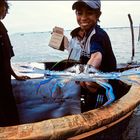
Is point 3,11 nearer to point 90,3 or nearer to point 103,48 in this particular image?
point 90,3

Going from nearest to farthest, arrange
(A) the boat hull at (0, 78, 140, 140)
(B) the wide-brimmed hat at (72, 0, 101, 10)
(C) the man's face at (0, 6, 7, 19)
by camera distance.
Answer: (A) the boat hull at (0, 78, 140, 140), (C) the man's face at (0, 6, 7, 19), (B) the wide-brimmed hat at (72, 0, 101, 10)

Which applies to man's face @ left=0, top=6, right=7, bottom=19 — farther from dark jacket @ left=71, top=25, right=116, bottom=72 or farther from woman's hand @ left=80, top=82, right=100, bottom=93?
woman's hand @ left=80, top=82, right=100, bottom=93

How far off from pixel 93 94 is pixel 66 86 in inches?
14.0

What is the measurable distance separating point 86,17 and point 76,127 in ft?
4.63

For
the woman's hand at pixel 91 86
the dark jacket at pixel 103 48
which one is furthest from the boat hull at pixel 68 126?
the dark jacket at pixel 103 48

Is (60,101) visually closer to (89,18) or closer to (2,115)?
(2,115)

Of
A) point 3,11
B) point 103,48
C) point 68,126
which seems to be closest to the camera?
point 68,126

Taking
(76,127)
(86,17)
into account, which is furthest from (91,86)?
(76,127)

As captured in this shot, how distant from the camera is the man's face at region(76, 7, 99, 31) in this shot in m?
3.21

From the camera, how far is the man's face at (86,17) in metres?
3.21

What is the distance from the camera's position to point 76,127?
2201 millimetres

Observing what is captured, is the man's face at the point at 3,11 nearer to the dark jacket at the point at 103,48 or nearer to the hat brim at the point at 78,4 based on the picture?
the hat brim at the point at 78,4

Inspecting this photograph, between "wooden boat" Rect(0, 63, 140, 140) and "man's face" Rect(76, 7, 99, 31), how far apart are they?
0.95 metres

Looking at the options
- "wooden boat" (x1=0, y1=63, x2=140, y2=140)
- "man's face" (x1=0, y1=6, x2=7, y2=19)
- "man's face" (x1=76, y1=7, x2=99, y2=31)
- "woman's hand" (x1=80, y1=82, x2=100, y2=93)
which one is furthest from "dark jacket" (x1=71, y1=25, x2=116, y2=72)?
"man's face" (x1=0, y1=6, x2=7, y2=19)
